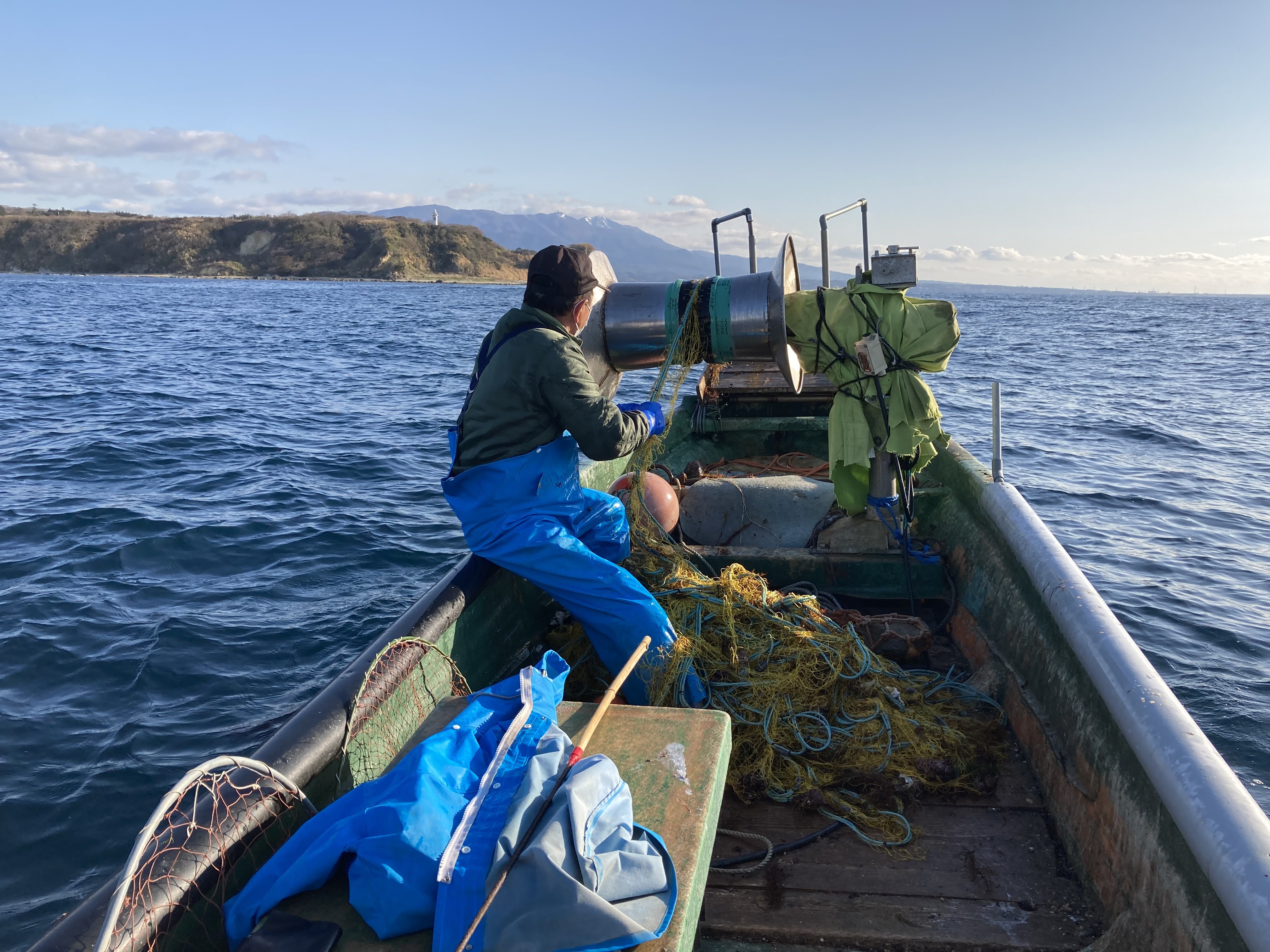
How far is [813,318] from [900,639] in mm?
1990

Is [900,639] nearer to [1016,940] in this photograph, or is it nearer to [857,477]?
[857,477]

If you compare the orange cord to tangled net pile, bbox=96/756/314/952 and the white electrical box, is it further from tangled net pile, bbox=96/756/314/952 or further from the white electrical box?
tangled net pile, bbox=96/756/314/952

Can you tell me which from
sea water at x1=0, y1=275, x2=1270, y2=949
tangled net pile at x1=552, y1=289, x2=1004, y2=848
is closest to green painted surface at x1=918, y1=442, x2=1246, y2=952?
tangled net pile at x1=552, y1=289, x2=1004, y2=848

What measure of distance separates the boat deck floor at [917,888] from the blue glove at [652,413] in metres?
1.84

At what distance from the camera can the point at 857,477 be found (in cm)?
538

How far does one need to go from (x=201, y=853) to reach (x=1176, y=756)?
2771mm

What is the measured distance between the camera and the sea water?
535 centimetres

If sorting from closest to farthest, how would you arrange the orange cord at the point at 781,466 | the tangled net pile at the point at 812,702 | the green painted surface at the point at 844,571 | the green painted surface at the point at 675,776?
the green painted surface at the point at 675,776, the tangled net pile at the point at 812,702, the green painted surface at the point at 844,571, the orange cord at the point at 781,466

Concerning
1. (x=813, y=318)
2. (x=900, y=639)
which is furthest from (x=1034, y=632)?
(x=813, y=318)

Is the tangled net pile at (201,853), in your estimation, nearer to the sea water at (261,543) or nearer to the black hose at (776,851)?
the black hose at (776,851)

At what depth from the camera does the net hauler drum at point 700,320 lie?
469 centimetres

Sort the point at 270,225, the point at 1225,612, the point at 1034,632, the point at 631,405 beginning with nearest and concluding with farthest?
the point at 1034,632, the point at 631,405, the point at 1225,612, the point at 270,225

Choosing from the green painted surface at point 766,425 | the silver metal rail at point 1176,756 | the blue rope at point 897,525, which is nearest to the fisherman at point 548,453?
the silver metal rail at point 1176,756

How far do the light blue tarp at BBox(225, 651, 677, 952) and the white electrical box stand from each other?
330cm
